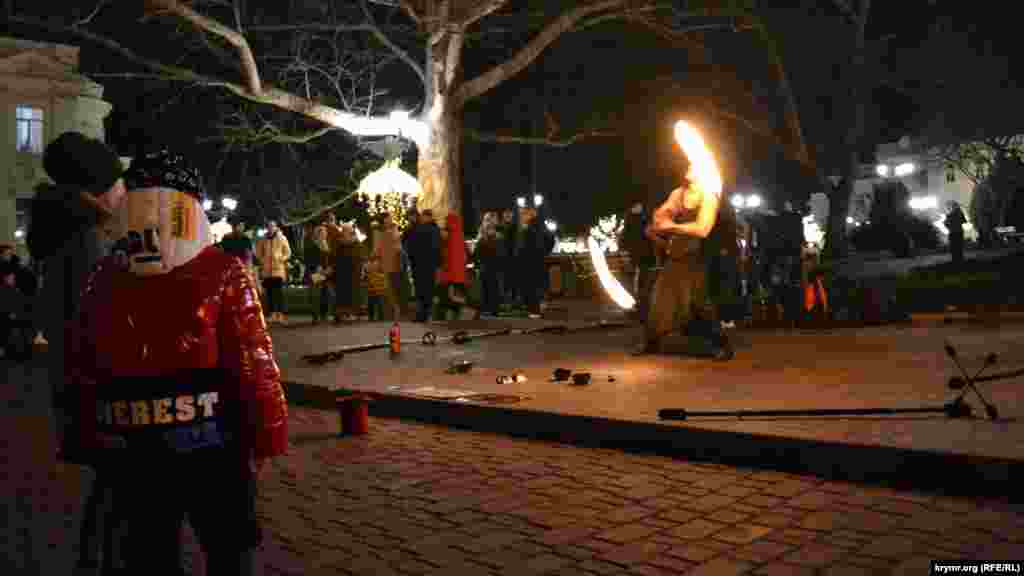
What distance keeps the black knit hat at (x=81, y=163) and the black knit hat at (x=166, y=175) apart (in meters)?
1.35

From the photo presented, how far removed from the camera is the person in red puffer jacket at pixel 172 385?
3.05m

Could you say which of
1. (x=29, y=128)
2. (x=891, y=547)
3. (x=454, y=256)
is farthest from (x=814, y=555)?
(x=29, y=128)

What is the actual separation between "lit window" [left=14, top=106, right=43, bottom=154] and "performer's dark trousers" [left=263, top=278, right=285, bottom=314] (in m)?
29.8

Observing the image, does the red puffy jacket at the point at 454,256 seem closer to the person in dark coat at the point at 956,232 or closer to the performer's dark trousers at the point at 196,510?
the performer's dark trousers at the point at 196,510

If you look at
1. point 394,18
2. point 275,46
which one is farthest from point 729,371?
point 394,18

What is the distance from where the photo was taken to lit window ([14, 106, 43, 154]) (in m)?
44.6

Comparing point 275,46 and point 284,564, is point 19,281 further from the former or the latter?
point 284,564

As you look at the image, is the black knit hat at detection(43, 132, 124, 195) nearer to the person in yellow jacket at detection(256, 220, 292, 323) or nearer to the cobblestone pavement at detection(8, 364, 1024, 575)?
the cobblestone pavement at detection(8, 364, 1024, 575)

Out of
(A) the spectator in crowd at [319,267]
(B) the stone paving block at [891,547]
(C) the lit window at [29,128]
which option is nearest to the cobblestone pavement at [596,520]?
(B) the stone paving block at [891,547]

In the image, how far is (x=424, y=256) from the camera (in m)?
17.7

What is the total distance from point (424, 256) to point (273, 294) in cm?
423

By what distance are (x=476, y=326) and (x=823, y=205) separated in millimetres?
59101

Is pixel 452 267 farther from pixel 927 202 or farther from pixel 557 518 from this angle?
pixel 927 202

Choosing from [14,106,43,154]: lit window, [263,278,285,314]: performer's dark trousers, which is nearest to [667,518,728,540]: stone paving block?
[263,278,285,314]: performer's dark trousers
